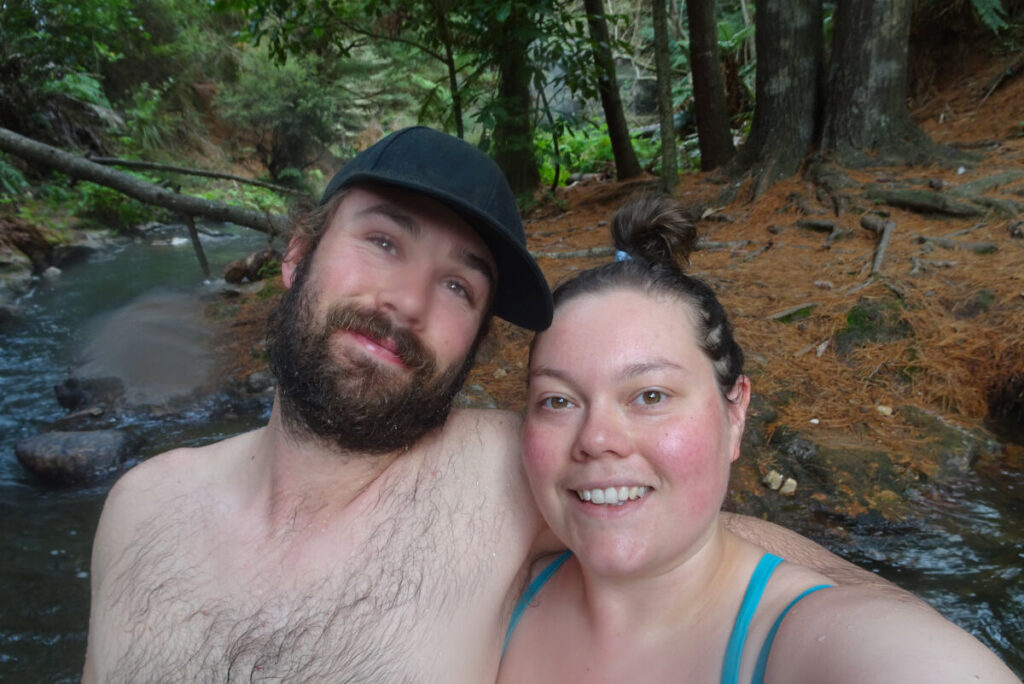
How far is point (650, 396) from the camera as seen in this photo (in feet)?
4.54

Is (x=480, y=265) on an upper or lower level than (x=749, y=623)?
upper

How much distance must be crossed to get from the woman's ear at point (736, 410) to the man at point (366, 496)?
1.75ft

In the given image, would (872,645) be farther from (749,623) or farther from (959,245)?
(959,245)

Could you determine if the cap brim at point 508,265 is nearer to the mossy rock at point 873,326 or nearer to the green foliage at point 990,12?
the mossy rock at point 873,326

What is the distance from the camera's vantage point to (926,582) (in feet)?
8.47

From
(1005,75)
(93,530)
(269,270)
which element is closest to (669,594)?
(93,530)

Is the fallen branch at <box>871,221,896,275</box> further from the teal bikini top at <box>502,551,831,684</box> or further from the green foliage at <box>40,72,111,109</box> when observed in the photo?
the green foliage at <box>40,72,111,109</box>

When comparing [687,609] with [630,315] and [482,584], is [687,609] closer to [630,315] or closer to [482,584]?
[482,584]

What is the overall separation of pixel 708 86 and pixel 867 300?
4.99 meters

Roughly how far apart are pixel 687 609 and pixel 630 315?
706mm

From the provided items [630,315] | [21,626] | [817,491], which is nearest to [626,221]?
[630,315]

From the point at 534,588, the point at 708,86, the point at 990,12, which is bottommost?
the point at 534,588

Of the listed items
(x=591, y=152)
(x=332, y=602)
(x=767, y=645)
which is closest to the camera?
(x=767, y=645)

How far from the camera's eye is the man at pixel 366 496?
1.54 m
